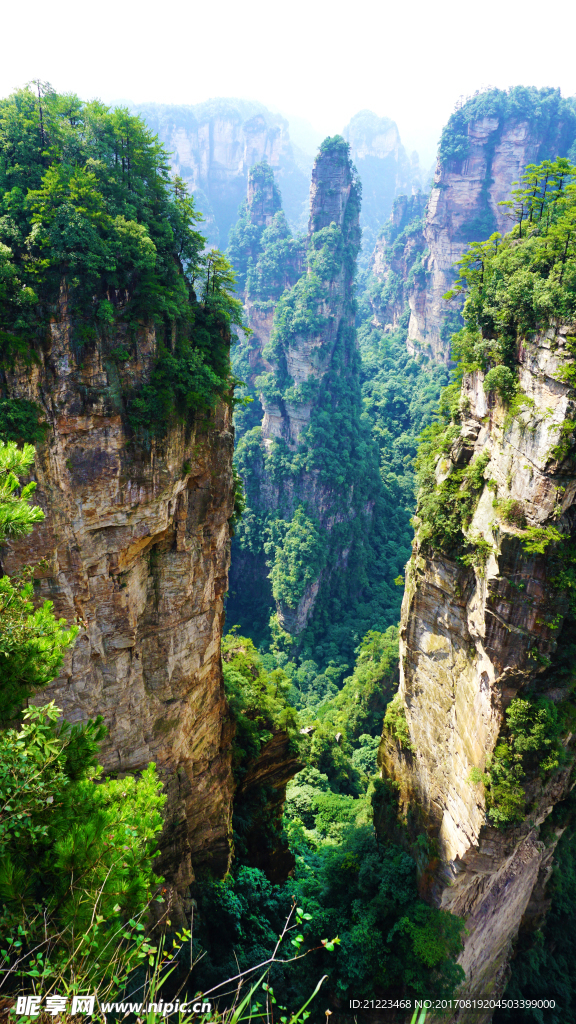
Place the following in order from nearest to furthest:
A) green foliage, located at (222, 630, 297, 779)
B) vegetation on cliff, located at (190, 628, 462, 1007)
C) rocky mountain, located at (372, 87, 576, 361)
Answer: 1. vegetation on cliff, located at (190, 628, 462, 1007)
2. green foliage, located at (222, 630, 297, 779)
3. rocky mountain, located at (372, 87, 576, 361)

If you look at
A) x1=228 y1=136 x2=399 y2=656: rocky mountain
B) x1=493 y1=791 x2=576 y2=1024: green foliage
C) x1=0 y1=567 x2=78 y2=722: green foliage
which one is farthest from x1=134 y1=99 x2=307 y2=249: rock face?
x1=0 y1=567 x2=78 y2=722: green foliage

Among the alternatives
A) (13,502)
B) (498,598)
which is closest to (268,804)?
(498,598)

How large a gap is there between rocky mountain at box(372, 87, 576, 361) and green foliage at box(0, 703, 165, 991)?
237ft

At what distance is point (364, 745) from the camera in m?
37.0

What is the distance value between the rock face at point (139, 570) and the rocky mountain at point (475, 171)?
62430 millimetres

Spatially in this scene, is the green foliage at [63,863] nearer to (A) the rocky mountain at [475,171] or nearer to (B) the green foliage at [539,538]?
(B) the green foliage at [539,538]

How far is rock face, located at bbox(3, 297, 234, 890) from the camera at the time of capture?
12.2 metres

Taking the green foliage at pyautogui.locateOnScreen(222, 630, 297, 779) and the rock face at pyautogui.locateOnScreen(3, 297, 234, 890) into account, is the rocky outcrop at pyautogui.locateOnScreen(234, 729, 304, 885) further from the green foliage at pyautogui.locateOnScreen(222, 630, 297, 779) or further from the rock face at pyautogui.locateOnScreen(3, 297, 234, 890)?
the rock face at pyautogui.locateOnScreen(3, 297, 234, 890)

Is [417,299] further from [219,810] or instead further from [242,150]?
[219,810]

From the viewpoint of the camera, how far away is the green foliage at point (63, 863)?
468cm

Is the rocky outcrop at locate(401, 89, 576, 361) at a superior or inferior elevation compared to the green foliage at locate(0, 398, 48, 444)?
superior

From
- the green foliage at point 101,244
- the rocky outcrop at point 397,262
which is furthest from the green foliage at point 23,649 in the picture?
the rocky outcrop at point 397,262

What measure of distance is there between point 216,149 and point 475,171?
58.3m

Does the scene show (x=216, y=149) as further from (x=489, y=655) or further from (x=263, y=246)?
(x=489, y=655)
